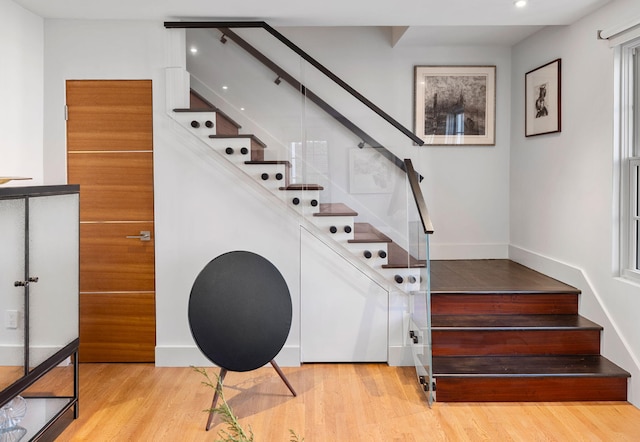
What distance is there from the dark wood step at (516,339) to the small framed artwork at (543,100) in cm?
164

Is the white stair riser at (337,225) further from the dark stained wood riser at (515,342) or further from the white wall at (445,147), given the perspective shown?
the white wall at (445,147)

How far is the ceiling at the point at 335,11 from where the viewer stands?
12.6 feet

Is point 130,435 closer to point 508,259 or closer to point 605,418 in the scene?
point 605,418

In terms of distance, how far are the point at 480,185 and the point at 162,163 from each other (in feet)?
10.3

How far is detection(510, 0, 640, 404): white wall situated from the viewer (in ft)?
12.5

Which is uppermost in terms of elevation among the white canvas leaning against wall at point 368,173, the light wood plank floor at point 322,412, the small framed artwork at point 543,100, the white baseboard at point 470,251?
the small framed artwork at point 543,100

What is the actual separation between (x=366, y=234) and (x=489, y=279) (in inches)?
46.7

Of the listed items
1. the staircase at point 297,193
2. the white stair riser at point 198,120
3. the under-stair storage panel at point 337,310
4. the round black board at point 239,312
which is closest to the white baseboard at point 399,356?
the under-stair storage panel at point 337,310

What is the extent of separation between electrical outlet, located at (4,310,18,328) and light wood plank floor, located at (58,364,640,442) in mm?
800

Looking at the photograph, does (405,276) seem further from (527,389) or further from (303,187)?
(527,389)

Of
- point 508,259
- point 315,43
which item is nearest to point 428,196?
point 508,259

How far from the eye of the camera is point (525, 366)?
151 inches

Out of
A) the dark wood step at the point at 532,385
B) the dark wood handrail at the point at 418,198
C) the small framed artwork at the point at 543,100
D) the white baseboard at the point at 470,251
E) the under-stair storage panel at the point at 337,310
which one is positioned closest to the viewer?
the dark wood step at the point at 532,385

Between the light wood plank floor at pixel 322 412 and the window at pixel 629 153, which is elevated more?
the window at pixel 629 153
